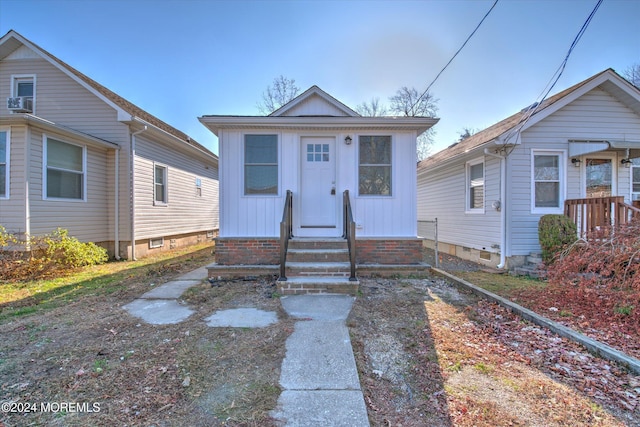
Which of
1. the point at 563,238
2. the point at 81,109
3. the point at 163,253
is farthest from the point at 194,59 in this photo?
the point at 563,238

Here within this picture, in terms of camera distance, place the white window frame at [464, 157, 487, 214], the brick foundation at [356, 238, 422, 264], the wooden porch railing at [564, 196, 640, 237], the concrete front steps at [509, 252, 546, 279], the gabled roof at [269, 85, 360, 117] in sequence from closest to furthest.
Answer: the wooden porch railing at [564, 196, 640, 237]
the brick foundation at [356, 238, 422, 264]
the concrete front steps at [509, 252, 546, 279]
the gabled roof at [269, 85, 360, 117]
the white window frame at [464, 157, 487, 214]

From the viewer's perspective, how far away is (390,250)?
20.3 feet

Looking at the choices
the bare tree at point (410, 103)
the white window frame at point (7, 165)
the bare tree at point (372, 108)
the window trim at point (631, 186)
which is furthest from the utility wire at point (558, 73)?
the bare tree at point (372, 108)

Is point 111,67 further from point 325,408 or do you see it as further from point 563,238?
point 563,238

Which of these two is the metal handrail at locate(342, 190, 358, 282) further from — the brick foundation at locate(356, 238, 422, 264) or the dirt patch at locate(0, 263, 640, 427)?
the dirt patch at locate(0, 263, 640, 427)

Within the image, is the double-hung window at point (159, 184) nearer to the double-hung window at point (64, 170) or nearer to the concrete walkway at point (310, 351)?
the double-hung window at point (64, 170)

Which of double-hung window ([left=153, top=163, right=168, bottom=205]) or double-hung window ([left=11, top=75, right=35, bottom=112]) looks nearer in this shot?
double-hung window ([left=11, top=75, right=35, bottom=112])

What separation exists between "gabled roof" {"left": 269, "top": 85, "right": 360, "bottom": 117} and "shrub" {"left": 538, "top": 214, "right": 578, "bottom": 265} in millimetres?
5289

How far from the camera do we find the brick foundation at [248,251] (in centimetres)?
608

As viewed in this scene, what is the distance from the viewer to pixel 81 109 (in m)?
8.77

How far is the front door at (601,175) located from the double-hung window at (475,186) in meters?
2.39

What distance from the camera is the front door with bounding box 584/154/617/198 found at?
7.61 metres

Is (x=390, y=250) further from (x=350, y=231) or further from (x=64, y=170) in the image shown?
(x=64, y=170)

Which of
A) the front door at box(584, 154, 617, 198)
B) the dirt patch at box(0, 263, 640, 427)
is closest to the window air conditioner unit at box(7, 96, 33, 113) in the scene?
the dirt patch at box(0, 263, 640, 427)
